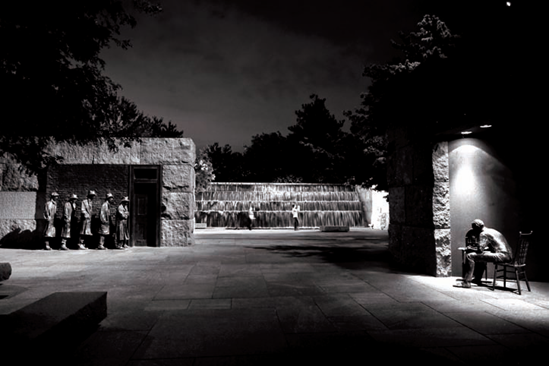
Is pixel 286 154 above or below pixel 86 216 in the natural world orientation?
above

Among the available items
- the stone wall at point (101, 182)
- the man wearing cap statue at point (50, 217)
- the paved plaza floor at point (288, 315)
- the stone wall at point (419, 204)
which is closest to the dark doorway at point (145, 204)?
the stone wall at point (101, 182)

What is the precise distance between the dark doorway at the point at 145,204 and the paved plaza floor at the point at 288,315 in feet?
14.2

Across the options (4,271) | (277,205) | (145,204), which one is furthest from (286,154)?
(4,271)

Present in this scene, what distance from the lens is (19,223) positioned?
1271 centimetres

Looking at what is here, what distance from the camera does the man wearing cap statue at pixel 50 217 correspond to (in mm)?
11875

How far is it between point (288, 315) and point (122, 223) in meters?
9.43

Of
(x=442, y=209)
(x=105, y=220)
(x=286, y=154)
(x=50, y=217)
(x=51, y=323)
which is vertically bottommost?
(x=51, y=323)

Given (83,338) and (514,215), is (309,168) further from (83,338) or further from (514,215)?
(83,338)

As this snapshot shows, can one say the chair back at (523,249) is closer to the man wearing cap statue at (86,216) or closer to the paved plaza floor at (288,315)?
the paved plaza floor at (288,315)

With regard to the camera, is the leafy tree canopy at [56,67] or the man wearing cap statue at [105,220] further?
the man wearing cap statue at [105,220]

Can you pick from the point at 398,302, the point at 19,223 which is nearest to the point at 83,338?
the point at 398,302

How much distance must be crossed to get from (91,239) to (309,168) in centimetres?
3881

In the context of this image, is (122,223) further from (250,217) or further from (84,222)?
(250,217)

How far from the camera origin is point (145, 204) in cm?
1305
